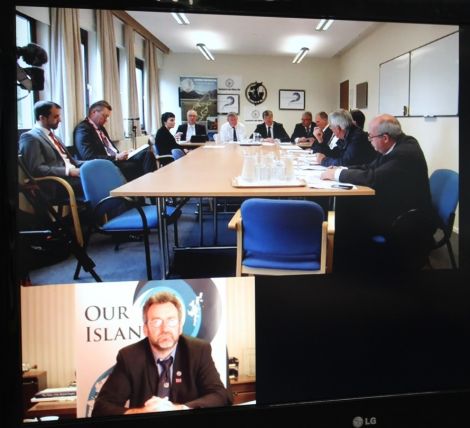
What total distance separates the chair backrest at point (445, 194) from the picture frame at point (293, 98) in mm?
292

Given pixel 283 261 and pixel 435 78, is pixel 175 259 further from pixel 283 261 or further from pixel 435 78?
pixel 435 78

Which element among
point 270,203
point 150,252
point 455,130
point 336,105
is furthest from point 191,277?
point 455,130

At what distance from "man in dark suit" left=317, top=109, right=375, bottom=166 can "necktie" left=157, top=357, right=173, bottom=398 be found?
1.53ft

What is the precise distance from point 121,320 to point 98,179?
25cm

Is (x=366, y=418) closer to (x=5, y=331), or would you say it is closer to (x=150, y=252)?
(x=150, y=252)

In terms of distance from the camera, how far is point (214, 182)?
2.66 ft

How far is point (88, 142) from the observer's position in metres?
0.76

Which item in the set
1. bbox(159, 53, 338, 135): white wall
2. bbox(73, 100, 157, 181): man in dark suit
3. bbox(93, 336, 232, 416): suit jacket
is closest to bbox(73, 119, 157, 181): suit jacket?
bbox(73, 100, 157, 181): man in dark suit

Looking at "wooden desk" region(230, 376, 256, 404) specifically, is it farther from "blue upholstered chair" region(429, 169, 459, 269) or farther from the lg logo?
"blue upholstered chair" region(429, 169, 459, 269)

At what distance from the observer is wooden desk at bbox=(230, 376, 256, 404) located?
0.72 m

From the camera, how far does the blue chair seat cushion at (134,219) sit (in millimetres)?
789

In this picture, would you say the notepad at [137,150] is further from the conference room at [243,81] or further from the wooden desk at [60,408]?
the wooden desk at [60,408]

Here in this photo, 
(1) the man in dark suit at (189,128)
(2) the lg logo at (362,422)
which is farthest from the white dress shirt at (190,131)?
(2) the lg logo at (362,422)

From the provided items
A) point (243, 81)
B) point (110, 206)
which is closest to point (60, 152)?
point (110, 206)
